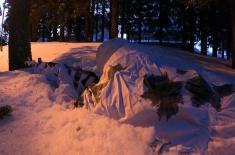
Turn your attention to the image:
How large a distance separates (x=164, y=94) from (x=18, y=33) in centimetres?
618

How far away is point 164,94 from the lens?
6.89 m

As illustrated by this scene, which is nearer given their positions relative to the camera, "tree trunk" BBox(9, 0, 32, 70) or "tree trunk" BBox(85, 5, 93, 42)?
"tree trunk" BBox(9, 0, 32, 70)

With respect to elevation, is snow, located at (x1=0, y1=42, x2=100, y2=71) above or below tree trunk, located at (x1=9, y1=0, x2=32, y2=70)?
below

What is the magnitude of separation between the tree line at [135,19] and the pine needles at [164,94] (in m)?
5.60

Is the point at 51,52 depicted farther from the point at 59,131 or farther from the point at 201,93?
the point at 201,93

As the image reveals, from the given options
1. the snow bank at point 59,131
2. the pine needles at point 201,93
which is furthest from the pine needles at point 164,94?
the snow bank at point 59,131

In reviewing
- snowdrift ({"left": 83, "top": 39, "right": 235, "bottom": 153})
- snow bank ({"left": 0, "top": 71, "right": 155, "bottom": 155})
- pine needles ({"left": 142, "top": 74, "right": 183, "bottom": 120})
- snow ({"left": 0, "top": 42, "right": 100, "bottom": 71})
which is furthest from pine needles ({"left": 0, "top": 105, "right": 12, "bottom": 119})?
snow ({"left": 0, "top": 42, "right": 100, "bottom": 71})

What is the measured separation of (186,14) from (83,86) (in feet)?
79.6

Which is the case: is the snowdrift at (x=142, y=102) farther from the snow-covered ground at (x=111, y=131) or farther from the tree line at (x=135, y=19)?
the tree line at (x=135, y=19)

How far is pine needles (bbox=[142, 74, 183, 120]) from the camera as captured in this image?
653cm

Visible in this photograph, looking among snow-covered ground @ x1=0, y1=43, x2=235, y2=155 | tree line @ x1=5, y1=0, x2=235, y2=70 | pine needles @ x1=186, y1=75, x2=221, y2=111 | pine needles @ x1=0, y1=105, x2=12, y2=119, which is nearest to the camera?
snow-covered ground @ x1=0, y1=43, x2=235, y2=155

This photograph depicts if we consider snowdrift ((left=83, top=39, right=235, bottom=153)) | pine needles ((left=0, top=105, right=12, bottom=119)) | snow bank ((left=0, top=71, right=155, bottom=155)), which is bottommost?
snow bank ((left=0, top=71, right=155, bottom=155))

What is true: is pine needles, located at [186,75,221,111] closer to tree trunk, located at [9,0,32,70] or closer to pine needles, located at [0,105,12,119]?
pine needles, located at [0,105,12,119]

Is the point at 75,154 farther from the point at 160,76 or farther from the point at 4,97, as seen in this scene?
the point at 4,97
